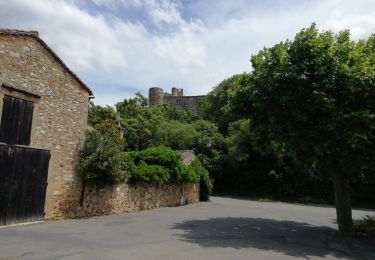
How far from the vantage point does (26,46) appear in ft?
45.2

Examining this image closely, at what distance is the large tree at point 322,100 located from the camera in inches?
474

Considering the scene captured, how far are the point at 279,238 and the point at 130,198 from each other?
934 centimetres

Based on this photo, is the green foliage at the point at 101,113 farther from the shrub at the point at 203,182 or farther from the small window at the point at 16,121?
the small window at the point at 16,121

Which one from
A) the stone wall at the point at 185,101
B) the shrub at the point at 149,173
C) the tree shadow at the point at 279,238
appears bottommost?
the tree shadow at the point at 279,238

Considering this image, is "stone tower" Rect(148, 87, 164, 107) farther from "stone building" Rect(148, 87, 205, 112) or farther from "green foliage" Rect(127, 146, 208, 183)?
"green foliage" Rect(127, 146, 208, 183)

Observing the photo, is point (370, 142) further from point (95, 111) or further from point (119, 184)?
point (95, 111)

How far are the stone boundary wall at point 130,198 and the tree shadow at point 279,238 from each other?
14.6 ft

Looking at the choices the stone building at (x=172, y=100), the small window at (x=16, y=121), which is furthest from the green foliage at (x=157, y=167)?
the stone building at (x=172, y=100)

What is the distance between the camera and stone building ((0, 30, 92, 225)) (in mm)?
13000

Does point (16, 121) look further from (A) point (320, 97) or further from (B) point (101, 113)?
(B) point (101, 113)

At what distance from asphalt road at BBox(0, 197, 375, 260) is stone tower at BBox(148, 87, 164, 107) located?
44.9 meters

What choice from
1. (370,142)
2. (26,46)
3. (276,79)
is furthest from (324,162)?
(26,46)

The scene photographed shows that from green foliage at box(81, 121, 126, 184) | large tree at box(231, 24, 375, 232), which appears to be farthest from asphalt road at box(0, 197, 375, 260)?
large tree at box(231, 24, 375, 232)

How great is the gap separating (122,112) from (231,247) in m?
35.3
